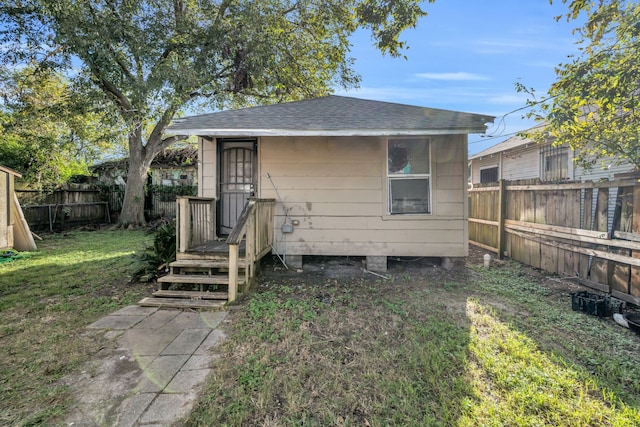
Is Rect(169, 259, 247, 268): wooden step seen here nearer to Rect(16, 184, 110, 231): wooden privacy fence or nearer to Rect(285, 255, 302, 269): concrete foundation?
Rect(285, 255, 302, 269): concrete foundation

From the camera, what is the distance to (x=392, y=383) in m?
2.34

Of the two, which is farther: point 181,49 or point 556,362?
point 181,49

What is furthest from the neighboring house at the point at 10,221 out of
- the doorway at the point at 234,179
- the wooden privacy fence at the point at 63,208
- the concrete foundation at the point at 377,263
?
the concrete foundation at the point at 377,263

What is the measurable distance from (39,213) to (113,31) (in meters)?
6.86

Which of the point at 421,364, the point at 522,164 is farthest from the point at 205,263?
the point at 522,164

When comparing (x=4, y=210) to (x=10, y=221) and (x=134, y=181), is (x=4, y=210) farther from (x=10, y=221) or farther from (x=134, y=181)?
(x=134, y=181)

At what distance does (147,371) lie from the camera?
252 cm

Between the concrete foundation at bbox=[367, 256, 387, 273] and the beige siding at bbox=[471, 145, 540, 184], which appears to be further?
the beige siding at bbox=[471, 145, 540, 184]

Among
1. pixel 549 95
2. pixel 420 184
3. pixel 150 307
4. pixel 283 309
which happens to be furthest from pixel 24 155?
pixel 549 95

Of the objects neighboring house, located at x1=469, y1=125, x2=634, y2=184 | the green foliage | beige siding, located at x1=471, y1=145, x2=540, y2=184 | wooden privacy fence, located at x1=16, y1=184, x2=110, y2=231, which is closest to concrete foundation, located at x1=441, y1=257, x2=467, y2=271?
neighboring house, located at x1=469, y1=125, x2=634, y2=184

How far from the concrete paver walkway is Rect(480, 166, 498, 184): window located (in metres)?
12.3

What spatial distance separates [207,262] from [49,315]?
75.9 inches

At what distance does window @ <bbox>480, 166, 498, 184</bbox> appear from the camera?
1223 cm

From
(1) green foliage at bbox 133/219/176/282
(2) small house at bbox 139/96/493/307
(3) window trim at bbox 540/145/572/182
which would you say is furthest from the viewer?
(3) window trim at bbox 540/145/572/182
